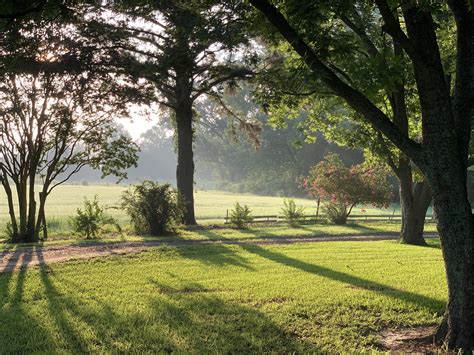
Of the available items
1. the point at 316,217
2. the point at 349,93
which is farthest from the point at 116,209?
the point at 349,93

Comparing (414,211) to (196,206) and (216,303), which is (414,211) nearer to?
(216,303)

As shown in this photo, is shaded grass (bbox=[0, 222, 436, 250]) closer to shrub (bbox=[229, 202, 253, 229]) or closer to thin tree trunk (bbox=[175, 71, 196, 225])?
shrub (bbox=[229, 202, 253, 229])

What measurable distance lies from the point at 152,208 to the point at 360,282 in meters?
10.8

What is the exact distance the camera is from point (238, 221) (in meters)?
→ 22.5

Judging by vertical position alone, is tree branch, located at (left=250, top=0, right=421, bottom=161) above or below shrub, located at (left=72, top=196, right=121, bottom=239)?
above

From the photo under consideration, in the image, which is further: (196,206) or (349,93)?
(196,206)

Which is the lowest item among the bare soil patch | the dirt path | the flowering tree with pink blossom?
the bare soil patch

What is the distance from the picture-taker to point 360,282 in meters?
9.49

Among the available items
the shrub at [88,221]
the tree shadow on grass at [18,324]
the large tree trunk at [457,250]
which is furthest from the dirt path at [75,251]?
the large tree trunk at [457,250]

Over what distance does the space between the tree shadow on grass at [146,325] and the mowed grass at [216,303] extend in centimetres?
1

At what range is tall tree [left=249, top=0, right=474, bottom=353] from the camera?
559 cm

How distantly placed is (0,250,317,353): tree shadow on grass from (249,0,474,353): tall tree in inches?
75.0

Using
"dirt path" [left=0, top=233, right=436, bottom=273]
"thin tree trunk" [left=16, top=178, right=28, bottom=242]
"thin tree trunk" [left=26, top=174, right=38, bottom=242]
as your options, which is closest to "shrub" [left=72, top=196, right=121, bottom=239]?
"thin tree trunk" [left=26, top=174, right=38, bottom=242]

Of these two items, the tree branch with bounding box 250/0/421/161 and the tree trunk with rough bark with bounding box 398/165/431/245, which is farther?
the tree trunk with rough bark with bounding box 398/165/431/245
